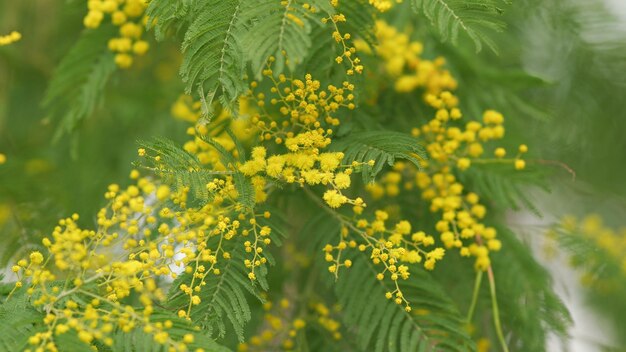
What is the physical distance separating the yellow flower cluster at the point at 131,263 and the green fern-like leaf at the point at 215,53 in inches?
5.5

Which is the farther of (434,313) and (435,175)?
(435,175)

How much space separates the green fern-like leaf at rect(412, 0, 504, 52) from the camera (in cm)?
113

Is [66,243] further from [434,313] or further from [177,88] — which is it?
[177,88]

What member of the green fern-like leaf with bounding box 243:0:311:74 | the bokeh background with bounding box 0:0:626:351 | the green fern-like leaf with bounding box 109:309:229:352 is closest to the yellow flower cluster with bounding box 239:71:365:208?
the green fern-like leaf with bounding box 243:0:311:74

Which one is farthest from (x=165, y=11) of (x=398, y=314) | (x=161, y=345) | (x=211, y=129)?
(x=398, y=314)

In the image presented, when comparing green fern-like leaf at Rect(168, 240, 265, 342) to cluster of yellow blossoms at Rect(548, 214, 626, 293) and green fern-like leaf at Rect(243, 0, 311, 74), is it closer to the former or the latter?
green fern-like leaf at Rect(243, 0, 311, 74)

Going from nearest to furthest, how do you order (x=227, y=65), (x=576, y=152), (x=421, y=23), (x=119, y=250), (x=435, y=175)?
(x=227, y=65)
(x=119, y=250)
(x=435, y=175)
(x=421, y=23)
(x=576, y=152)

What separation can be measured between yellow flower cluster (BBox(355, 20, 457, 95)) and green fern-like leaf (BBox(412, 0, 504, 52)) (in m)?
0.50

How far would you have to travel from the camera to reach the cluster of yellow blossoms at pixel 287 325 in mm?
1591

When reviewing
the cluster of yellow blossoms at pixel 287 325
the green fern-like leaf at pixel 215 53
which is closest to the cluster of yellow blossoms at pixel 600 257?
the cluster of yellow blossoms at pixel 287 325

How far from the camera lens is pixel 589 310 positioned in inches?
88.7

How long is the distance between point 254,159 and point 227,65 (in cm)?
17

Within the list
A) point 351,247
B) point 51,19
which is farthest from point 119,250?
point 51,19

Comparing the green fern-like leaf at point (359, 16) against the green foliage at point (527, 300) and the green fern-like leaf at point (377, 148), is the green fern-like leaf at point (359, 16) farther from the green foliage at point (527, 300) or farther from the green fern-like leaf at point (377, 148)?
the green foliage at point (527, 300)
